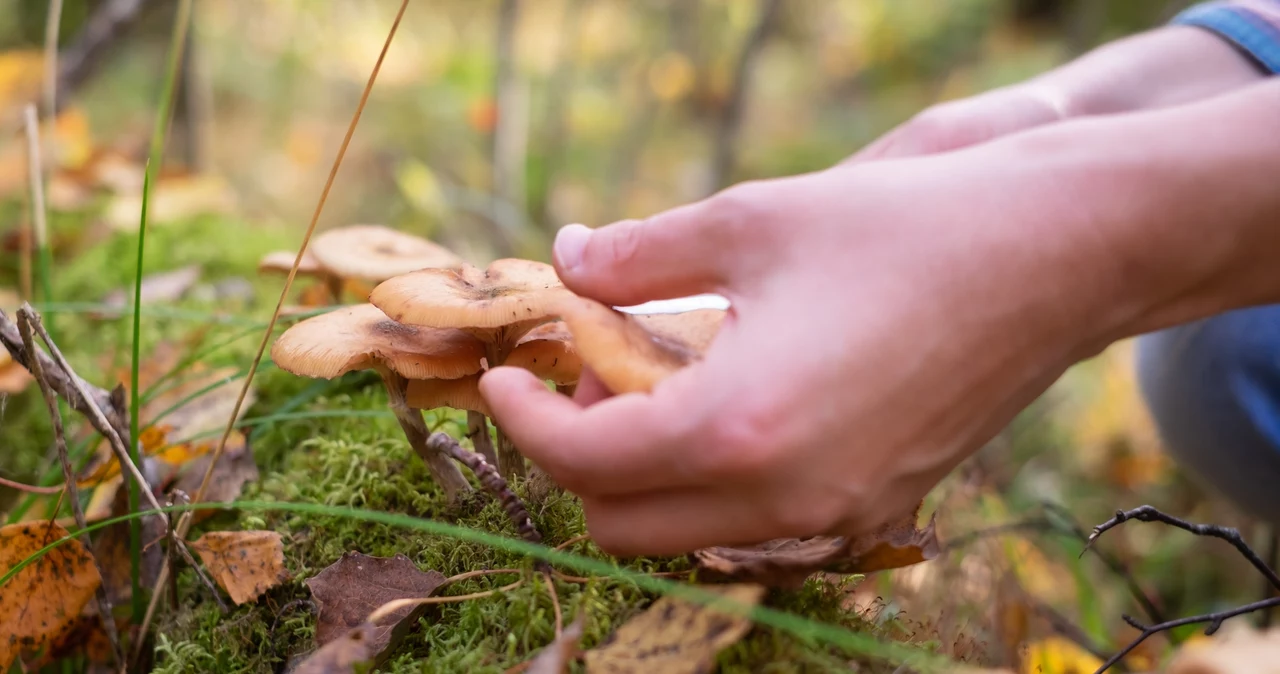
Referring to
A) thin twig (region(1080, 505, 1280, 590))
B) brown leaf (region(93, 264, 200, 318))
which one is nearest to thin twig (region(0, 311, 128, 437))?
brown leaf (region(93, 264, 200, 318))

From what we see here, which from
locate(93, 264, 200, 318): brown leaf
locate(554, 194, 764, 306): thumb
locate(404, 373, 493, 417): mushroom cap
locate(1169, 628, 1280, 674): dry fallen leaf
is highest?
locate(554, 194, 764, 306): thumb

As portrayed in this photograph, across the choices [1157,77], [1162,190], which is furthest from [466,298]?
[1157,77]

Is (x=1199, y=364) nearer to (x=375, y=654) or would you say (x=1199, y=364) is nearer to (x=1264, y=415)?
(x=1264, y=415)

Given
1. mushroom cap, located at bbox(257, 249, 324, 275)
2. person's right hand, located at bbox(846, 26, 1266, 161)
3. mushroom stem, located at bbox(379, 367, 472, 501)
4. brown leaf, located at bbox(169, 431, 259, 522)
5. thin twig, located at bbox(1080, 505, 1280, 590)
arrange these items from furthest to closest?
1. person's right hand, located at bbox(846, 26, 1266, 161)
2. mushroom cap, located at bbox(257, 249, 324, 275)
3. brown leaf, located at bbox(169, 431, 259, 522)
4. mushroom stem, located at bbox(379, 367, 472, 501)
5. thin twig, located at bbox(1080, 505, 1280, 590)

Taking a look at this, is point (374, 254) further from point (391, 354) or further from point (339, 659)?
point (339, 659)

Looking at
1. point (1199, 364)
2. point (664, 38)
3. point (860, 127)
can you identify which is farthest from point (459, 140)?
point (1199, 364)

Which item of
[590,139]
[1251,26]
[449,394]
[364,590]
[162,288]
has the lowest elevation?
[590,139]

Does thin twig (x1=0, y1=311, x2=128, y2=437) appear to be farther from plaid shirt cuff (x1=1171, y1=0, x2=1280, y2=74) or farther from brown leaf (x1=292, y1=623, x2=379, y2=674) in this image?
plaid shirt cuff (x1=1171, y1=0, x2=1280, y2=74)
